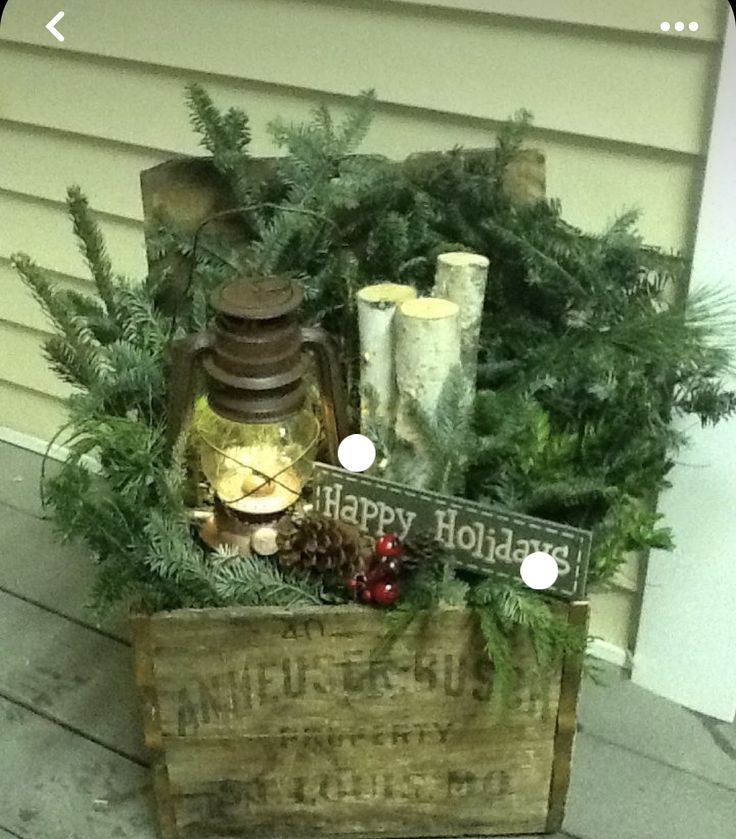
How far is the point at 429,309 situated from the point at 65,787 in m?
0.66

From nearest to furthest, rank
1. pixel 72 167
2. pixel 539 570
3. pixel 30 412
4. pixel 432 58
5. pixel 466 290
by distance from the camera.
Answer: pixel 539 570 → pixel 466 290 → pixel 432 58 → pixel 72 167 → pixel 30 412

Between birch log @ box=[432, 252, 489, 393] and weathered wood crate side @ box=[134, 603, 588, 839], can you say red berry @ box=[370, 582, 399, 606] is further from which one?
birch log @ box=[432, 252, 489, 393]

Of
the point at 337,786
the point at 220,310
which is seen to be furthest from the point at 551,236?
the point at 337,786

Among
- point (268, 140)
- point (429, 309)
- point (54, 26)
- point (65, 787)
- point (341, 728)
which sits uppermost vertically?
point (54, 26)

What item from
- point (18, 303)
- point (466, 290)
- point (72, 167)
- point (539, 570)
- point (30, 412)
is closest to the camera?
point (539, 570)

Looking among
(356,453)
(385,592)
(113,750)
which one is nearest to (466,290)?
(356,453)

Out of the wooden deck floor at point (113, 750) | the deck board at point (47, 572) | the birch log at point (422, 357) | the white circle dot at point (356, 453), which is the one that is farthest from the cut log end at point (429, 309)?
the deck board at point (47, 572)

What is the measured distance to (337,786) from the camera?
1040 mm

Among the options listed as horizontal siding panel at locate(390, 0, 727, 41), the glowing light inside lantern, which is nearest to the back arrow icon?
horizontal siding panel at locate(390, 0, 727, 41)

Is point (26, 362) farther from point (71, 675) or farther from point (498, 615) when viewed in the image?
point (498, 615)

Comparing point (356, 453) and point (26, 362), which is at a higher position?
point (356, 453)

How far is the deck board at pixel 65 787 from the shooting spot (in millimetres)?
1128

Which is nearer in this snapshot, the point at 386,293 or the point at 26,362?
the point at 386,293

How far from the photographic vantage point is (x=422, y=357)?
0.95 metres
